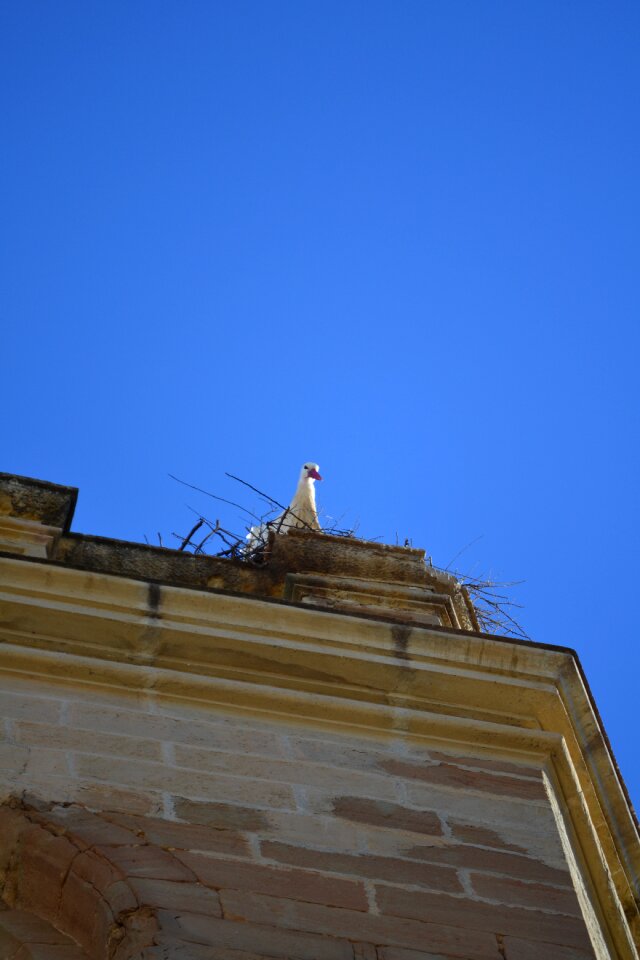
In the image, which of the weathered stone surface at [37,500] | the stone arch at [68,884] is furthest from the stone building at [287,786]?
the weathered stone surface at [37,500]

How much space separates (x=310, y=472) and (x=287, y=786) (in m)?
8.87

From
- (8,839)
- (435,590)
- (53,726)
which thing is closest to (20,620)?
(53,726)

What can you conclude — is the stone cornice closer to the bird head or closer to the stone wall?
the stone wall

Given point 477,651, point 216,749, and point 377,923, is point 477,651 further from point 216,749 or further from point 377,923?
point 377,923

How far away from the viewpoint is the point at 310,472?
1326 cm

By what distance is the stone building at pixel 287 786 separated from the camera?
12.8ft

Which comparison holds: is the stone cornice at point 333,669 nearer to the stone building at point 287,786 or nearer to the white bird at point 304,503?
the stone building at point 287,786

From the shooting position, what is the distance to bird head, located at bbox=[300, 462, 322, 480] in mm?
12795

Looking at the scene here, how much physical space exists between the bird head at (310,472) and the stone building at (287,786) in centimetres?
770

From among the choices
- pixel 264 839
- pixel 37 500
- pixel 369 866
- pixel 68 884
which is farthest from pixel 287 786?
pixel 37 500

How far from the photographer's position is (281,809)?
432 centimetres

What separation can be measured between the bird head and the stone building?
770 centimetres

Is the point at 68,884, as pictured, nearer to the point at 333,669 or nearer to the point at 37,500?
the point at 333,669

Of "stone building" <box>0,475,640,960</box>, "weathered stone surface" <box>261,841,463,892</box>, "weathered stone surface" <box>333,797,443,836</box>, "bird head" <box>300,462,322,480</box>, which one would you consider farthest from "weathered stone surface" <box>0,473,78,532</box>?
"bird head" <box>300,462,322,480</box>
